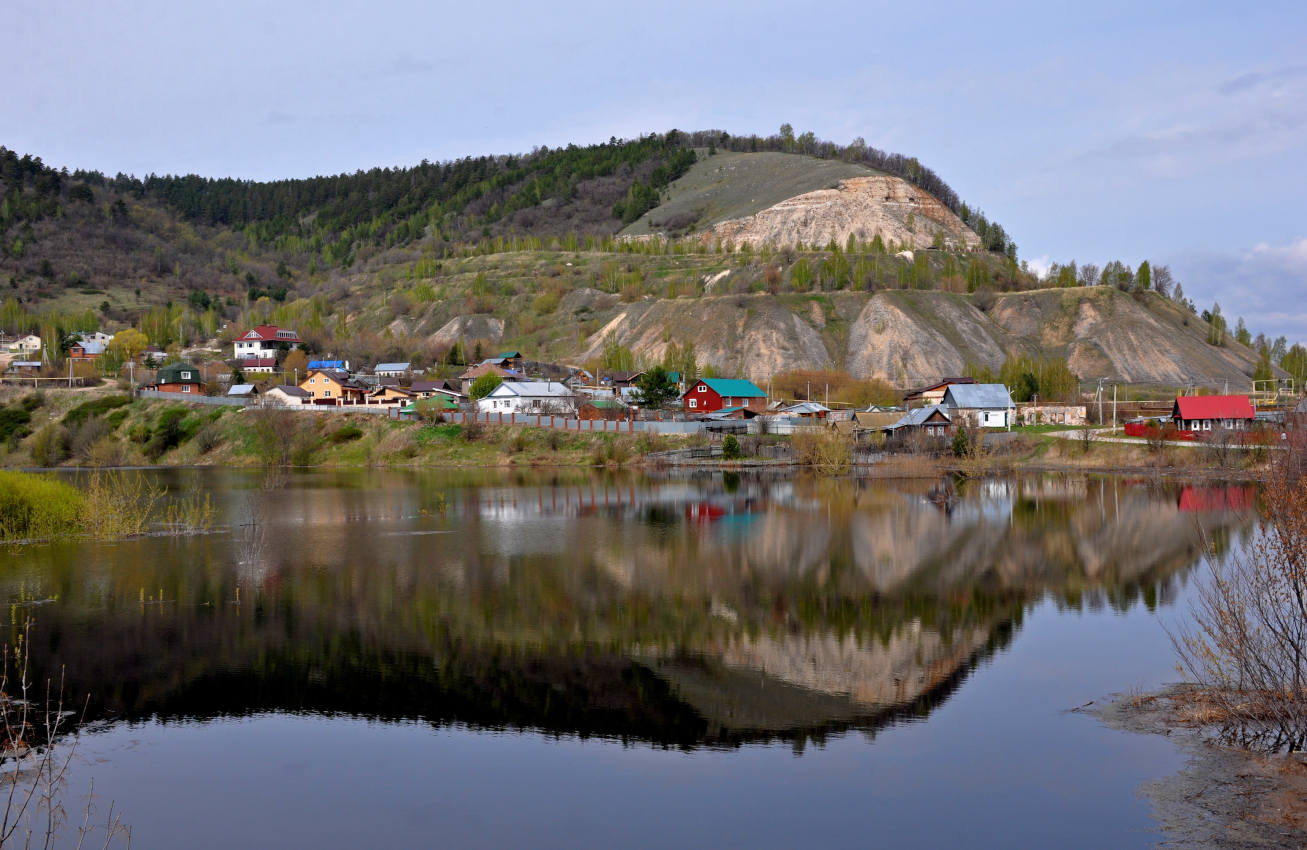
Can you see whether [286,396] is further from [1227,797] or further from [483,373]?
[1227,797]

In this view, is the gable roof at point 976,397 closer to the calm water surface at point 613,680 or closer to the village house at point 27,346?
the calm water surface at point 613,680

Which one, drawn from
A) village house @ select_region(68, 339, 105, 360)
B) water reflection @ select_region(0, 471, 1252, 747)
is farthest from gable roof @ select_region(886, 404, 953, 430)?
village house @ select_region(68, 339, 105, 360)

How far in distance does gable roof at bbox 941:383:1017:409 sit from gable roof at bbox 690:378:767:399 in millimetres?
17498

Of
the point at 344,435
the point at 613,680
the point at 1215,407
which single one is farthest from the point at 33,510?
the point at 1215,407

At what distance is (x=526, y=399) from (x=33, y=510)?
5137 cm

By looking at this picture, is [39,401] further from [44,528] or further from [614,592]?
[614,592]

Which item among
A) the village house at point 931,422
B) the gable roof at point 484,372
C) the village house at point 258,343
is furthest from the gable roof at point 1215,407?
the village house at point 258,343

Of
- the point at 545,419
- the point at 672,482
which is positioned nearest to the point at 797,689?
the point at 672,482

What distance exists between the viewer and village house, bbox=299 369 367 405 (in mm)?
91688

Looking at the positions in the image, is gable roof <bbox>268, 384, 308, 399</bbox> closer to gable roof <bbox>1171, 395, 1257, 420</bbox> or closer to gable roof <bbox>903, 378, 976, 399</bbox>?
gable roof <bbox>903, 378, 976, 399</bbox>

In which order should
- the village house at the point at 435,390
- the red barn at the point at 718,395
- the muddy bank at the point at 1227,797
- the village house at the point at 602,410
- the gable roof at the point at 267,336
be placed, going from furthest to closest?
the gable roof at the point at 267,336
the village house at the point at 435,390
the red barn at the point at 718,395
the village house at the point at 602,410
the muddy bank at the point at 1227,797

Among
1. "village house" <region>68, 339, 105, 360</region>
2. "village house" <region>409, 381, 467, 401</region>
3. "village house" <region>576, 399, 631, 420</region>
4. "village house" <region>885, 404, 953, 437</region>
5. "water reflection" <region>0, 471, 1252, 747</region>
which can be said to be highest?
"village house" <region>68, 339, 105, 360</region>

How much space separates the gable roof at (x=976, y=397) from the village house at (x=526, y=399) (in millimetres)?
29276

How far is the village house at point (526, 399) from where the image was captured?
3255 inches
